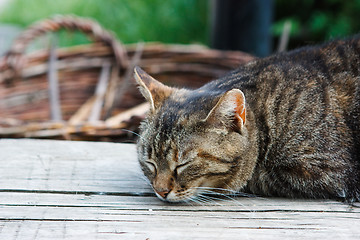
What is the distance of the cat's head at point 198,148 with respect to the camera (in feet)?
5.74

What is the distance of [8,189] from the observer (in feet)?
6.00

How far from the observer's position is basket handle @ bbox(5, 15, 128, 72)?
3430 millimetres

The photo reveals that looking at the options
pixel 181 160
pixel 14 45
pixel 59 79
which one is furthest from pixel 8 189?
pixel 59 79

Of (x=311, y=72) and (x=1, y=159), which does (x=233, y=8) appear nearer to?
(x=311, y=72)

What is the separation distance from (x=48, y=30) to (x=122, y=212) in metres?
2.34

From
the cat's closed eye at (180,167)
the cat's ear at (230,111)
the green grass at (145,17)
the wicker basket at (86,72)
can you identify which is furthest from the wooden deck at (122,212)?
the green grass at (145,17)

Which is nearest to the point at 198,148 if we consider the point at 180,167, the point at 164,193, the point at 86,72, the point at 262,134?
the point at 180,167

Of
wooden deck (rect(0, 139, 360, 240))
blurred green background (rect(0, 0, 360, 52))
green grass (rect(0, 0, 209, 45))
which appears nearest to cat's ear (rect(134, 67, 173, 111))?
wooden deck (rect(0, 139, 360, 240))

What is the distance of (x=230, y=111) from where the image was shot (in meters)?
1.76

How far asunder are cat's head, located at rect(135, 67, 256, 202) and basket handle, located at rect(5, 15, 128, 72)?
2.00 metres

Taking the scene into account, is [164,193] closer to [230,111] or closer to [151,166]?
[151,166]

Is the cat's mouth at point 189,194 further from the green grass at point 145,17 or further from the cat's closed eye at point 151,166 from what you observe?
the green grass at point 145,17

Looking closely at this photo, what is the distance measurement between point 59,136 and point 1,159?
0.46 meters

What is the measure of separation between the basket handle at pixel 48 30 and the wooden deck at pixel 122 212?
4.95 feet
